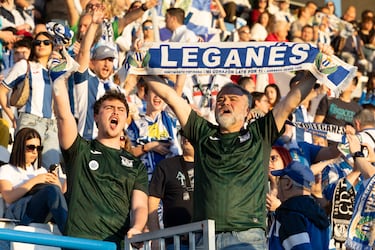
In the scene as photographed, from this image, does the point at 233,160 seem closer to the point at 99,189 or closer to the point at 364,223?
the point at 99,189

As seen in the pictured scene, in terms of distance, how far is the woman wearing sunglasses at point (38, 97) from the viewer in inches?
480

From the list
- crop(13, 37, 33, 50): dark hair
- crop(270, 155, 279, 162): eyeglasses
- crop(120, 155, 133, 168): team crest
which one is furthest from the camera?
crop(13, 37, 33, 50): dark hair

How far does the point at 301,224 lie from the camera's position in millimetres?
9492

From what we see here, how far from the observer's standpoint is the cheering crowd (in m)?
8.50

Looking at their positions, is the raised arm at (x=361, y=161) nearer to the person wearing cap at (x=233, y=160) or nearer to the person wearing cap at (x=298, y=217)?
the person wearing cap at (x=298, y=217)

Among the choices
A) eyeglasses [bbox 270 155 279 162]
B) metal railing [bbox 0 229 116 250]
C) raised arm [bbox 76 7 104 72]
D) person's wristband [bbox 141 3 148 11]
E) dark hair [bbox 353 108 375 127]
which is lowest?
metal railing [bbox 0 229 116 250]

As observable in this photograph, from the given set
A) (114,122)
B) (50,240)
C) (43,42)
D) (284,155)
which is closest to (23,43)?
(43,42)

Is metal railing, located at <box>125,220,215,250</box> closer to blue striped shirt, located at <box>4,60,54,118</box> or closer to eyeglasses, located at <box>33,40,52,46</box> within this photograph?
blue striped shirt, located at <box>4,60,54,118</box>

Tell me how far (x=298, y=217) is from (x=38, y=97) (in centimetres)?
401

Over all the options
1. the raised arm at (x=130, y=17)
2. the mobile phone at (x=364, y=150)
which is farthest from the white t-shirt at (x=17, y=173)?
the raised arm at (x=130, y=17)

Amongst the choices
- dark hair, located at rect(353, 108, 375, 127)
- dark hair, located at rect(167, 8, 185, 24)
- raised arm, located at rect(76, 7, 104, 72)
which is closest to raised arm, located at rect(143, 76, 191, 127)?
raised arm, located at rect(76, 7, 104, 72)

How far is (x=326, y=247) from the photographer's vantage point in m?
9.70

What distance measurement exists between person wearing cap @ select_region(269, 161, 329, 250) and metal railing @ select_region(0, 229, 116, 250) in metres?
2.81

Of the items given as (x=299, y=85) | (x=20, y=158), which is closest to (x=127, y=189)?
(x=299, y=85)
